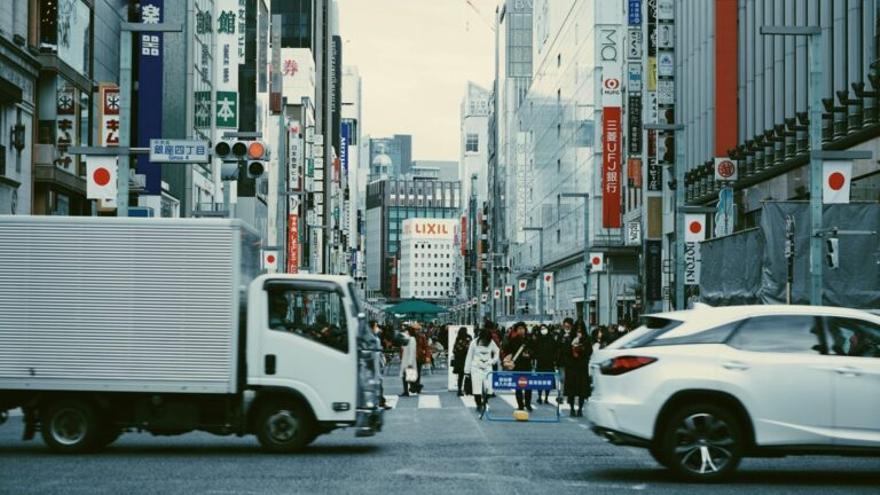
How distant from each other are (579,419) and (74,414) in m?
11.0

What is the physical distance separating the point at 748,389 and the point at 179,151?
1665 cm

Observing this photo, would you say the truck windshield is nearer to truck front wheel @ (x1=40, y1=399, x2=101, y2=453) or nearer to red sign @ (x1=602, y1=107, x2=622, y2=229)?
truck front wheel @ (x1=40, y1=399, x2=101, y2=453)

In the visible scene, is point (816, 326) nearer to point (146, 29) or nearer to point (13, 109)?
point (146, 29)

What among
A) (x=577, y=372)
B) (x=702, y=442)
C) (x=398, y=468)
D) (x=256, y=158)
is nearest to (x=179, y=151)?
(x=256, y=158)

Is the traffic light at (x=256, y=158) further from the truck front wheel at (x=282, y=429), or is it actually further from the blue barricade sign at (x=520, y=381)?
the truck front wheel at (x=282, y=429)

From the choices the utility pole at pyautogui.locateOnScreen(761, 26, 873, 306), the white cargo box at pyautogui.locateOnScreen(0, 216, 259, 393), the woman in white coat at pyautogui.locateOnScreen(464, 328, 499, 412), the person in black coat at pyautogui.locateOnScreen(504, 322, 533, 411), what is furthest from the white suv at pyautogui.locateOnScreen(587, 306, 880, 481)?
the person in black coat at pyautogui.locateOnScreen(504, 322, 533, 411)

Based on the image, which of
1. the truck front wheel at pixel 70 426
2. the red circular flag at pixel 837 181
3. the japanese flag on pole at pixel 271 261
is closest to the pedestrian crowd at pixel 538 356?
the red circular flag at pixel 837 181

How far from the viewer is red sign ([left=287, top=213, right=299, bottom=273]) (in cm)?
8706

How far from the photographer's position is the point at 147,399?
54.9 ft

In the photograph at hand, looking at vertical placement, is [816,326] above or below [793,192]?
below

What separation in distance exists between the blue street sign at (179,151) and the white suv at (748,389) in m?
15.2

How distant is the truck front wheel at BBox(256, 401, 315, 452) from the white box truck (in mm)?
12

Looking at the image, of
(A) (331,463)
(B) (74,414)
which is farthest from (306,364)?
(B) (74,414)

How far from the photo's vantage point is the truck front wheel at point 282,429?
55.1ft
